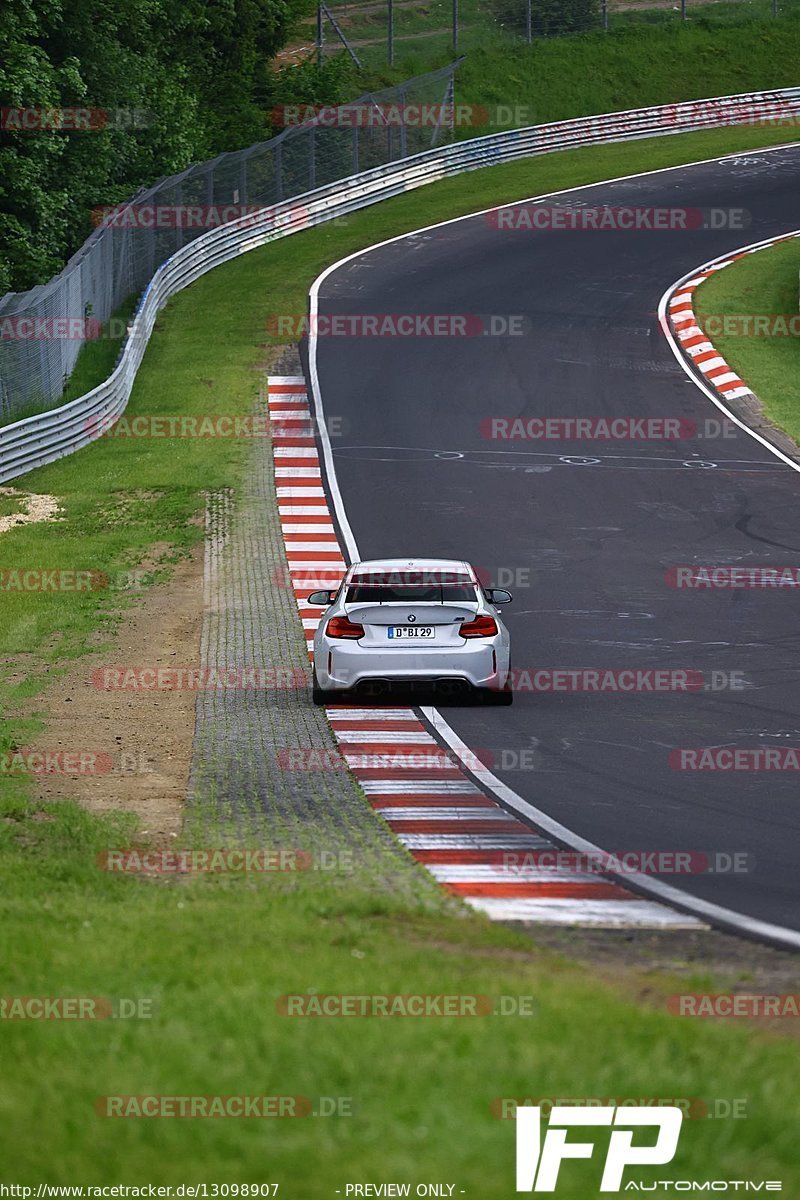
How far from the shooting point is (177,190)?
1746 inches

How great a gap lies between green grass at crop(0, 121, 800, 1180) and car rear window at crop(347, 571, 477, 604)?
17.4ft

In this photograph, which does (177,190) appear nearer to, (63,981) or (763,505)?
(763,505)

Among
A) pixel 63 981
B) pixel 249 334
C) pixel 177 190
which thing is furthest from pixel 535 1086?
pixel 177 190

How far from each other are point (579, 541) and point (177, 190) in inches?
927

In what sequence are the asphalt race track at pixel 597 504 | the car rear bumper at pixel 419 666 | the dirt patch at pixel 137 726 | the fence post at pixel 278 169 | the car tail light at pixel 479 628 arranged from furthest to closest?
the fence post at pixel 278 169 < the car tail light at pixel 479 628 < the car rear bumper at pixel 419 666 < the asphalt race track at pixel 597 504 < the dirt patch at pixel 137 726

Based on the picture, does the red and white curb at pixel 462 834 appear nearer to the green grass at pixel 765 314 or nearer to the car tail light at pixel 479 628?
the car tail light at pixel 479 628

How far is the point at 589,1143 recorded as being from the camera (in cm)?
552

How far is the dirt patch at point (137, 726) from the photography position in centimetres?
1244

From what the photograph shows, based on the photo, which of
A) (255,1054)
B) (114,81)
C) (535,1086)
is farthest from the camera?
(114,81)

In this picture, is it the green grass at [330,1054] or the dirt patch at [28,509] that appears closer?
the green grass at [330,1054]

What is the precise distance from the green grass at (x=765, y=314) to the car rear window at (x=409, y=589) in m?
16.1

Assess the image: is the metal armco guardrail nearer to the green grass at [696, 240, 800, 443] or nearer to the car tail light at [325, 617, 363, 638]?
the green grass at [696, 240, 800, 443]

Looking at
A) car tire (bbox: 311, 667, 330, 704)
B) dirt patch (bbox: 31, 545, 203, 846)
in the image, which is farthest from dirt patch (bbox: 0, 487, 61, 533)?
car tire (bbox: 311, 667, 330, 704)

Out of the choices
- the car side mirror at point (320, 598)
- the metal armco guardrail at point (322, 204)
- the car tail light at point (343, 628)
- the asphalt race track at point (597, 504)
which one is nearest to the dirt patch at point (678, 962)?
the asphalt race track at point (597, 504)
